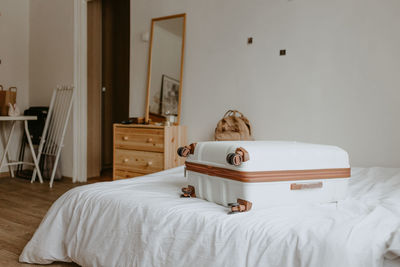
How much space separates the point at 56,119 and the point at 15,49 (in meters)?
1.27

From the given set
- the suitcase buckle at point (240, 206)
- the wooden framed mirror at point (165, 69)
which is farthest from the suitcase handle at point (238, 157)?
the wooden framed mirror at point (165, 69)

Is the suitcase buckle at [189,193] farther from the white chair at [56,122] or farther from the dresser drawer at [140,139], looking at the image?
the white chair at [56,122]

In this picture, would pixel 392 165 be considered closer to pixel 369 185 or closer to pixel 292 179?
pixel 369 185

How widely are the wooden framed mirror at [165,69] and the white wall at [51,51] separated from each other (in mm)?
1329

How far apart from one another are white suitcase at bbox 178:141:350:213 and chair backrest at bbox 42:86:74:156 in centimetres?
328

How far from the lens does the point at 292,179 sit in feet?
4.25

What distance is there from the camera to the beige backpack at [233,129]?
2809mm

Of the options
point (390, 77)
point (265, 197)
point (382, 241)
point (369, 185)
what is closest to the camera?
point (382, 241)

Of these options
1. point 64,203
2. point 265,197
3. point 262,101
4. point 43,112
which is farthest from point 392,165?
point 43,112

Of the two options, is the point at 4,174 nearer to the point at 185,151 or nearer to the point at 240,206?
the point at 185,151

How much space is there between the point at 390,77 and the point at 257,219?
182 cm

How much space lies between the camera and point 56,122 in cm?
433

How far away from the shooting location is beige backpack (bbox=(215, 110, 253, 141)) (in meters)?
2.81

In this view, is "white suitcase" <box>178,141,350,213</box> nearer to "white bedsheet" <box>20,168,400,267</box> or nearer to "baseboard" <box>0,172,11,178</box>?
"white bedsheet" <box>20,168,400,267</box>
